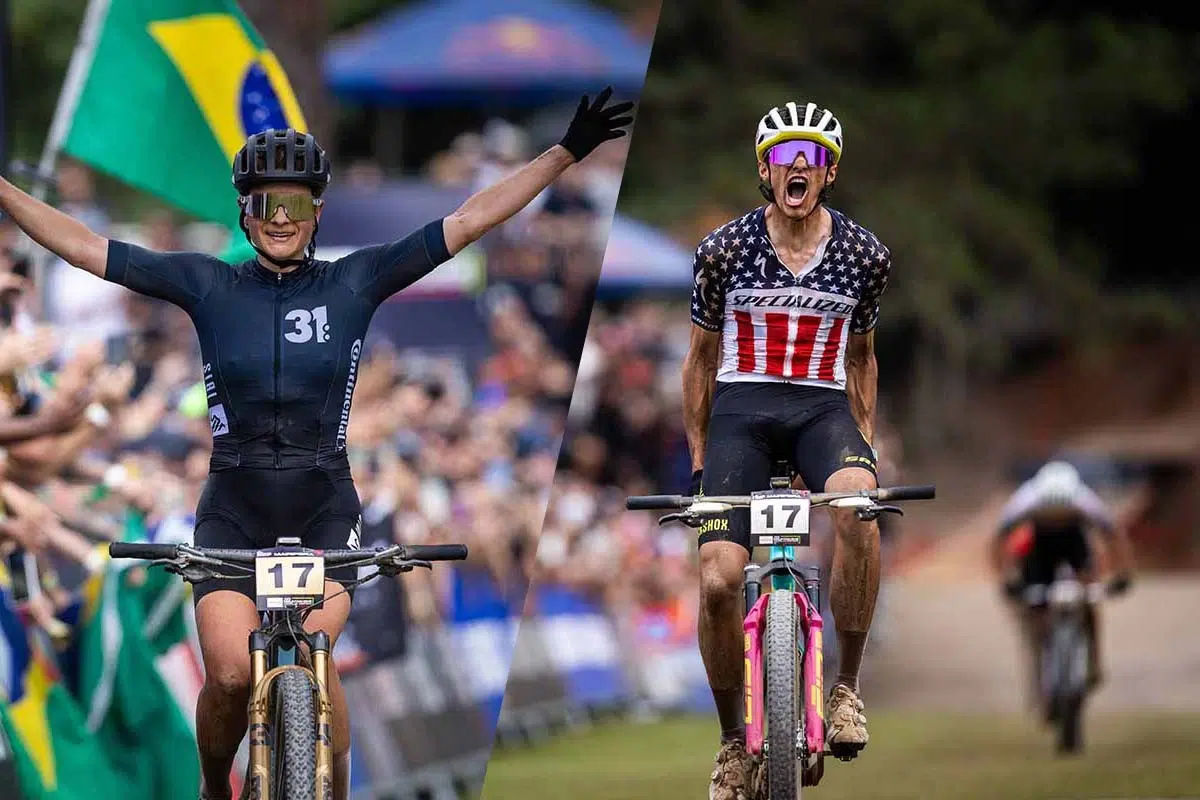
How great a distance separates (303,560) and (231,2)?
5639 mm

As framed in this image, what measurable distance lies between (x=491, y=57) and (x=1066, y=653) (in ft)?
40.4

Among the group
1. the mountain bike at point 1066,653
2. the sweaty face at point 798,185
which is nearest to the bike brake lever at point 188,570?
the sweaty face at point 798,185

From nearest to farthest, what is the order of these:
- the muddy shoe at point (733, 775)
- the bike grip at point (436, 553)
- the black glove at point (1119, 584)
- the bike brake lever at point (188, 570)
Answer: the bike brake lever at point (188, 570) < the bike grip at point (436, 553) < the muddy shoe at point (733, 775) < the black glove at point (1119, 584)

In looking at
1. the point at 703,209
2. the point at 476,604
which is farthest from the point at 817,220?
the point at 703,209

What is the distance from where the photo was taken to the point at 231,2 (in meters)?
13.3

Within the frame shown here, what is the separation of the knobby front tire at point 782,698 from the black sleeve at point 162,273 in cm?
234

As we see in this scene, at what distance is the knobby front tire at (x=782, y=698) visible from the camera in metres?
9.23

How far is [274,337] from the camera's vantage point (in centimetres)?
891

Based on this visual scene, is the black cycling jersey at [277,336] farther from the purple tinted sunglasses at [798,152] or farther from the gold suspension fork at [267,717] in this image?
the purple tinted sunglasses at [798,152]

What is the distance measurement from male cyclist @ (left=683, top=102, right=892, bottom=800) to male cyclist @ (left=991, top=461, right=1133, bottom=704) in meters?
10.5

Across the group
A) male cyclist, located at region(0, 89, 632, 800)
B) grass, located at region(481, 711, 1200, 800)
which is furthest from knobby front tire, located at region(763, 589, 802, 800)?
grass, located at region(481, 711, 1200, 800)

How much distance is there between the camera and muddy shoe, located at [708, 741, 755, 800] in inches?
380

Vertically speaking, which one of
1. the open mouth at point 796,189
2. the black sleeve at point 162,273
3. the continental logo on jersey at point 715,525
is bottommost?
the continental logo on jersey at point 715,525

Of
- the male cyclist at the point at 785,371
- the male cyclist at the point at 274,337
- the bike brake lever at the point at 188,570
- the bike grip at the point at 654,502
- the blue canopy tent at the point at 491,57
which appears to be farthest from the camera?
the blue canopy tent at the point at 491,57
